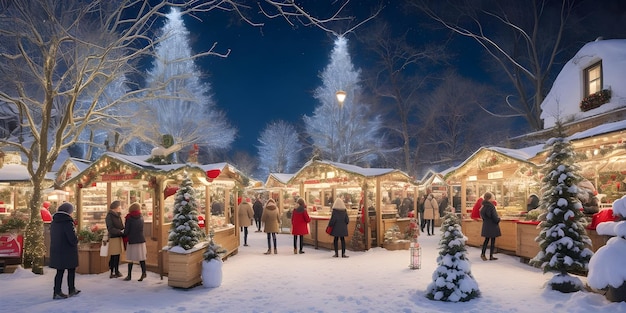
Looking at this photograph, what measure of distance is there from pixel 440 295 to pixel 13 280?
330 inches

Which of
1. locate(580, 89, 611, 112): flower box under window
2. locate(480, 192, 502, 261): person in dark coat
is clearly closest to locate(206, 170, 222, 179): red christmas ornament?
locate(480, 192, 502, 261): person in dark coat

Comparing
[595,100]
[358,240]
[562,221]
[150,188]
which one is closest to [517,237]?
[562,221]

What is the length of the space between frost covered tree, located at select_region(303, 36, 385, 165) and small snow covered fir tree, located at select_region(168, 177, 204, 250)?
798 inches

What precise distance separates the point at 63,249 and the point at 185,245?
1.98 m

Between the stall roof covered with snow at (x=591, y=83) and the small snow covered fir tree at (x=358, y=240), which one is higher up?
the stall roof covered with snow at (x=591, y=83)

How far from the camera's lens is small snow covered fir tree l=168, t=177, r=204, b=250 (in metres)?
8.16

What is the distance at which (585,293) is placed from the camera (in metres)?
6.78

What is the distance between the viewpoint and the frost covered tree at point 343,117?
94.9 ft

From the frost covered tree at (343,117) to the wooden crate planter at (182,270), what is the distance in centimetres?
2091

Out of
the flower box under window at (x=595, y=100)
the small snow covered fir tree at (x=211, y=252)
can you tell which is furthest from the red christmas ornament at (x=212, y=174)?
the flower box under window at (x=595, y=100)

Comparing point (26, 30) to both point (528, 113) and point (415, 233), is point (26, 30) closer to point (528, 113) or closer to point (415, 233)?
point (415, 233)

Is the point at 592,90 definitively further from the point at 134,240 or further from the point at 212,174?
the point at 134,240

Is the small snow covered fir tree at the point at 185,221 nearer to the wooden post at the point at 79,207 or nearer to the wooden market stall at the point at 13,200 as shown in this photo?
the wooden post at the point at 79,207

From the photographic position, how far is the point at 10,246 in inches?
393
